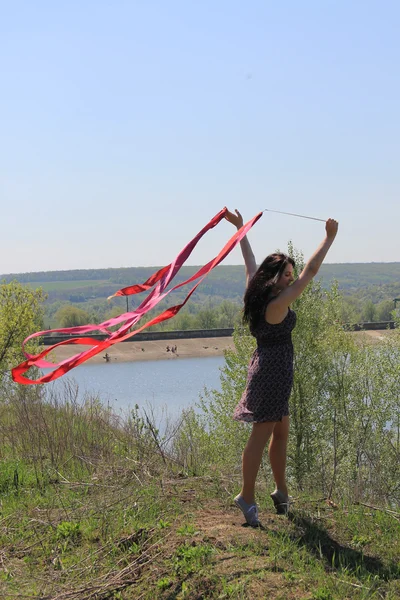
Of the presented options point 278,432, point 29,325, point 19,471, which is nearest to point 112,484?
point 19,471

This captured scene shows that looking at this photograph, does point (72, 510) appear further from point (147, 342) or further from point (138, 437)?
point (147, 342)

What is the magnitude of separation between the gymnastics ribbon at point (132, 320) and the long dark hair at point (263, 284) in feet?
0.97

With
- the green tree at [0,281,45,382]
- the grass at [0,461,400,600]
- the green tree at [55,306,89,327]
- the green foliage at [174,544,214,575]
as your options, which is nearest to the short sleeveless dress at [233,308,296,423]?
the grass at [0,461,400,600]

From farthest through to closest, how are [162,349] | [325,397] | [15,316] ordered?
[162,349] < [15,316] < [325,397]

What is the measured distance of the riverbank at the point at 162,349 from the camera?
7628cm

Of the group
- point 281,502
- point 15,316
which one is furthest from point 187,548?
point 15,316

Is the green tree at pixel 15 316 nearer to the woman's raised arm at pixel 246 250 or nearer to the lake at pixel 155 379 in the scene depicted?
the lake at pixel 155 379

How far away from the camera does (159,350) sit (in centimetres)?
8125

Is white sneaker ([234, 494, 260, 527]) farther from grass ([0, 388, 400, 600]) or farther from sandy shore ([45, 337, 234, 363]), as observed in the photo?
sandy shore ([45, 337, 234, 363])

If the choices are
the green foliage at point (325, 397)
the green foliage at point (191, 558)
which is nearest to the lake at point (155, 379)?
the green foliage at point (325, 397)

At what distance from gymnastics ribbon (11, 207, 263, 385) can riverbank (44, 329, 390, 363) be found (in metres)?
66.7

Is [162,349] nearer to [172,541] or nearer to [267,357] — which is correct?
[267,357]

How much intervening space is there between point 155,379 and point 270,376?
52179mm

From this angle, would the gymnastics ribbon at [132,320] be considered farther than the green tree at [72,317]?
No
